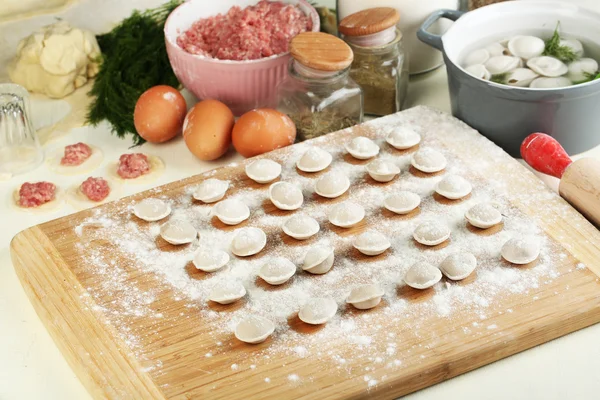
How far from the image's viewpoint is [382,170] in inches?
55.4

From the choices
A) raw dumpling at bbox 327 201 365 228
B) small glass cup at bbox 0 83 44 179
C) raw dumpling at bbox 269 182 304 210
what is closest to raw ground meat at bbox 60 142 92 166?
small glass cup at bbox 0 83 44 179

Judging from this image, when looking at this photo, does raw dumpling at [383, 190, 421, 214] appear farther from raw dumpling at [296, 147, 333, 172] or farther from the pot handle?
the pot handle

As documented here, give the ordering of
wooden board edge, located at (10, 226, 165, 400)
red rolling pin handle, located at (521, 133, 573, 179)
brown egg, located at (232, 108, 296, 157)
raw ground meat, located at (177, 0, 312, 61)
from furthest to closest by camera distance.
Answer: raw ground meat, located at (177, 0, 312, 61) < brown egg, located at (232, 108, 296, 157) < red rolling pin handle, located at (521, 133, 573, 179) < wooden board edge, located at (10, 226, 165, 400)

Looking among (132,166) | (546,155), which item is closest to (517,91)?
(546,155)

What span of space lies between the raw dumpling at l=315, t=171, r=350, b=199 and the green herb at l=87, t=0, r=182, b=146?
1.47 feet

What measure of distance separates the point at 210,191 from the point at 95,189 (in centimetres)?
25

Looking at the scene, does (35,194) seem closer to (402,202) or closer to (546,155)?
(402,202)

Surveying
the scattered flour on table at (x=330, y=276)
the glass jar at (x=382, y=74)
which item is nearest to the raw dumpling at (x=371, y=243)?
the scattered flour on table at (x=330, y=276)

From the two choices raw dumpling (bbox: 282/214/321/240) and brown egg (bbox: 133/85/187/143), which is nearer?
raw dumpling (bbox: 282/214/321/240)

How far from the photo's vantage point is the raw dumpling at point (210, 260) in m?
1.24

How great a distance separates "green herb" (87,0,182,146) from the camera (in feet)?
5.61

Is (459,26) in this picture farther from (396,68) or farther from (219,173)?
(219,173)

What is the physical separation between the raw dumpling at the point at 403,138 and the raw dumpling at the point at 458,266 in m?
0.33

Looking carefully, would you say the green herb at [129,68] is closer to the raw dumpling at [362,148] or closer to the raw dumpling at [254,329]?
the raw dumpling at [362,148]
